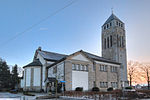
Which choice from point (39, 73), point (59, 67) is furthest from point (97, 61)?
point (39, 73)

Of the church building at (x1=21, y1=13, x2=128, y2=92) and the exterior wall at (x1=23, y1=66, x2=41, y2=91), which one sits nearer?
the church building at (x1=21, y1=13, x2=128, y2=92)

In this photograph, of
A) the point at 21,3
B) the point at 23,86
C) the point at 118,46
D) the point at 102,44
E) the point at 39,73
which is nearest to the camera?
the point at 21,3

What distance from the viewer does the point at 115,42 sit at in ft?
182

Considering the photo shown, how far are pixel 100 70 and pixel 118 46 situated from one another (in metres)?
18.9

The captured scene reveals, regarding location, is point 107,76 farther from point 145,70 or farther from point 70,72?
point 145,70

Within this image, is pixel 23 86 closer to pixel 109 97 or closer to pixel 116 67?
pixel 116 67

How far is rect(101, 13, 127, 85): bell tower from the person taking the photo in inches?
2190

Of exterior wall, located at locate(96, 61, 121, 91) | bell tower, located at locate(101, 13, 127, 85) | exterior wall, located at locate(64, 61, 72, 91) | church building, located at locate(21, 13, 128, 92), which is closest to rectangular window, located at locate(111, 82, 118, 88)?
church building, located at locate(21, 13, 128, 92)

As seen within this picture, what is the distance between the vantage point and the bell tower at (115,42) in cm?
5562

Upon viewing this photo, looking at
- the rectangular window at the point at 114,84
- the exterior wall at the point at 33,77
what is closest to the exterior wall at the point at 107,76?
the rectangular window at the point at 114,84

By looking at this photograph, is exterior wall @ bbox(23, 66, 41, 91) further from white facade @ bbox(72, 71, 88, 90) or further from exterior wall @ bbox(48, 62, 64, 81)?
white facade @ bbox(72, 71, 88, 90)

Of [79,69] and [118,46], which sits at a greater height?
[118,46]

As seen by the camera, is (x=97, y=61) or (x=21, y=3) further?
(x=97, y=61)

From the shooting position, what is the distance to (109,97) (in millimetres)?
17375
